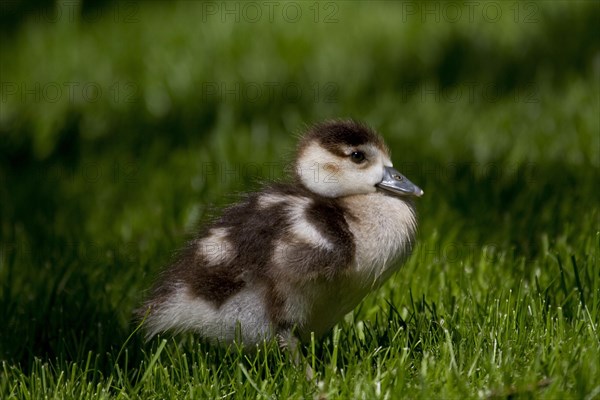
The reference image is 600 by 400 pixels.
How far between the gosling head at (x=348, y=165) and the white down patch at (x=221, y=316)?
487 mm

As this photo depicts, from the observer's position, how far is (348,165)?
369 centimetres

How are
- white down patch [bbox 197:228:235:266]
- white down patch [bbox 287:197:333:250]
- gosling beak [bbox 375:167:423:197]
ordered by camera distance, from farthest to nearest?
gosling beak [bbox 375:167:423:197]
white down patch [bbox 197:228:235:266]
white down patch [bbox 287:197:333:250]

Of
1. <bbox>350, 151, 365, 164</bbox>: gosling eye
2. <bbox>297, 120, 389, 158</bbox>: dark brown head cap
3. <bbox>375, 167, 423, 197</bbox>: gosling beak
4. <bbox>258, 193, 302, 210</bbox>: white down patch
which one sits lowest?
<bbox>258, 193, 302, 210</bbox>: white down patch

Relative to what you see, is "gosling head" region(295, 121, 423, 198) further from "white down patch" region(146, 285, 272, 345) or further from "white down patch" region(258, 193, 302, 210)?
"white down patch" region(146, 285, 272, 345)

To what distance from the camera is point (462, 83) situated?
282 inches

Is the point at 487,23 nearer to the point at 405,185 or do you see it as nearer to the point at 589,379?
the point at 405,185

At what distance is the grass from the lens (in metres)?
3.45

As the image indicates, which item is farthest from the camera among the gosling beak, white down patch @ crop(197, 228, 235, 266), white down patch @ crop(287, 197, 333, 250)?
the gosling beak

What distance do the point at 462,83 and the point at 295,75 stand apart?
44.8 inches

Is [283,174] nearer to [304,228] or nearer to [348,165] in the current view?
[348,165]

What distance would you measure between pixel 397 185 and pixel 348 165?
0.60 ft

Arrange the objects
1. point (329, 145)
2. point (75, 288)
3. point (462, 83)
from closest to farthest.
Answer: point (329, 145) < point (75, 288) < point (462, 83)

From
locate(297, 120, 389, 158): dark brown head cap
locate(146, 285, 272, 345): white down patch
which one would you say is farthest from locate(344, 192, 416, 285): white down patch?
locate(146, 285, 272, 345): white down patch

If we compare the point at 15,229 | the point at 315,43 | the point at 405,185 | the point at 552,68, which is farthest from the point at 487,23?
the point at 405,185
